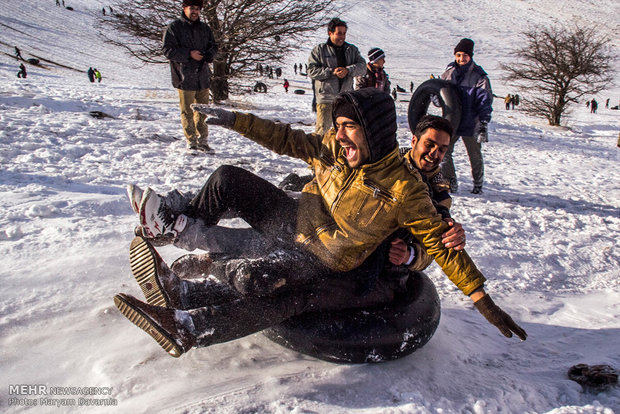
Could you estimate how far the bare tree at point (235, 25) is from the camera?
9.97 metres

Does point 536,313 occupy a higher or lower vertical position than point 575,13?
lower

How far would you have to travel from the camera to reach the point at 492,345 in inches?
106

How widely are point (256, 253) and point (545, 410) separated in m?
1.61

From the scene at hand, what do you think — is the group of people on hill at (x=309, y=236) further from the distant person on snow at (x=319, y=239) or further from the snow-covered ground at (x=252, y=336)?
the snow-covered ground at (x=252, y=336)

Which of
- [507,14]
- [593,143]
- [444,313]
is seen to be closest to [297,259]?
[444,313]

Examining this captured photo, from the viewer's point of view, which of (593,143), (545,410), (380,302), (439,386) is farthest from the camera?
(593,143)

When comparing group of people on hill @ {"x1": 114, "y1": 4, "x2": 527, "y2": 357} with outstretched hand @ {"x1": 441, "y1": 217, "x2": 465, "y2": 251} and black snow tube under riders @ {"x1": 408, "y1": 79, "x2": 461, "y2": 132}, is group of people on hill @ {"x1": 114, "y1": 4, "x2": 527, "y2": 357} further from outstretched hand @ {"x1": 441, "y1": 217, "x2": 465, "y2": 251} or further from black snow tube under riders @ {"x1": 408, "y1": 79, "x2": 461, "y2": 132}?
black snow tube under riders @ {"x1": 408, "y1": 79, "x2": 461, "y2": 132}

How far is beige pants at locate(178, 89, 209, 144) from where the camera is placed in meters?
5.45

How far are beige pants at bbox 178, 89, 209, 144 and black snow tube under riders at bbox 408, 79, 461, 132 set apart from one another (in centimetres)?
250

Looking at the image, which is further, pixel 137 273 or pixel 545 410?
pixel 137 273

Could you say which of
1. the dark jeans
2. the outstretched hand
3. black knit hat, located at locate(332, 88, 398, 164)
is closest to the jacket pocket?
A: black knit hat, located at locate(332, 88, 398, 164)

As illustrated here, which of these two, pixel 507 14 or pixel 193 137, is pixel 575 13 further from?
pixel 193 137

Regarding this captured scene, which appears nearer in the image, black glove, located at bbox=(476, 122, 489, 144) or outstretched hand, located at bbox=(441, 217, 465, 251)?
outstretched hand, located at bbox=(441, 217, 465, 251)

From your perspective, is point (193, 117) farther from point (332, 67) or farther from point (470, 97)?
point (470, 97)
